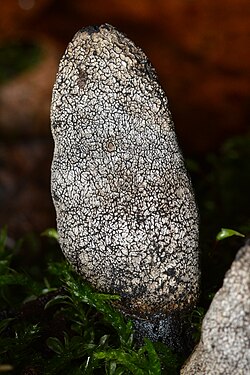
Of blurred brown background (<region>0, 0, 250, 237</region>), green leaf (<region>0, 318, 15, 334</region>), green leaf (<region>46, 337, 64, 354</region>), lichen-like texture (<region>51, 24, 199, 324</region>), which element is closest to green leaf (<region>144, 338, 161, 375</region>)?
→ lichen-like texture (<region>51, 24, 199, 324</region>)

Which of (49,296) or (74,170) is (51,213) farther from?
(74,170)

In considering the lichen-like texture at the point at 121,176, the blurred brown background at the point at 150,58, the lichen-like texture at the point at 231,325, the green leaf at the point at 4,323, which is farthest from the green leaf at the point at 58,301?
the blurred brown background at the point at 150,58

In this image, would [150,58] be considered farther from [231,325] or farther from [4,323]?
[231,325]

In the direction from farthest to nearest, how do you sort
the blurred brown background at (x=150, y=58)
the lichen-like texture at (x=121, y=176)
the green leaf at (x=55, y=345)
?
1. the blurred brown background at (x=150, y=58)
2. the green leaf at (x=55, y=345)
3. the lichen-like texture at (x=121, y=176)

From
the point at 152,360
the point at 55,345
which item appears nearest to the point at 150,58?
the point at 55,345

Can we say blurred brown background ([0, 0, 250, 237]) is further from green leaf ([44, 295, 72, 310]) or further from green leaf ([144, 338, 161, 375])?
green leaf ([144, 338, 161, 375])

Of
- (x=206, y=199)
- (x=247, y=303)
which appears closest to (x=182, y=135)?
(x=206, y=199)

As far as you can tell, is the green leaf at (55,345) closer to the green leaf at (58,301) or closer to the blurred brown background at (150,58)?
the green leaf at (58,301)

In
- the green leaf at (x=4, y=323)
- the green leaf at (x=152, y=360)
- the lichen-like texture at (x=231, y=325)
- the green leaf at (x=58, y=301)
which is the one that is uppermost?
the lichen-like texture at (x=231, y=325)
